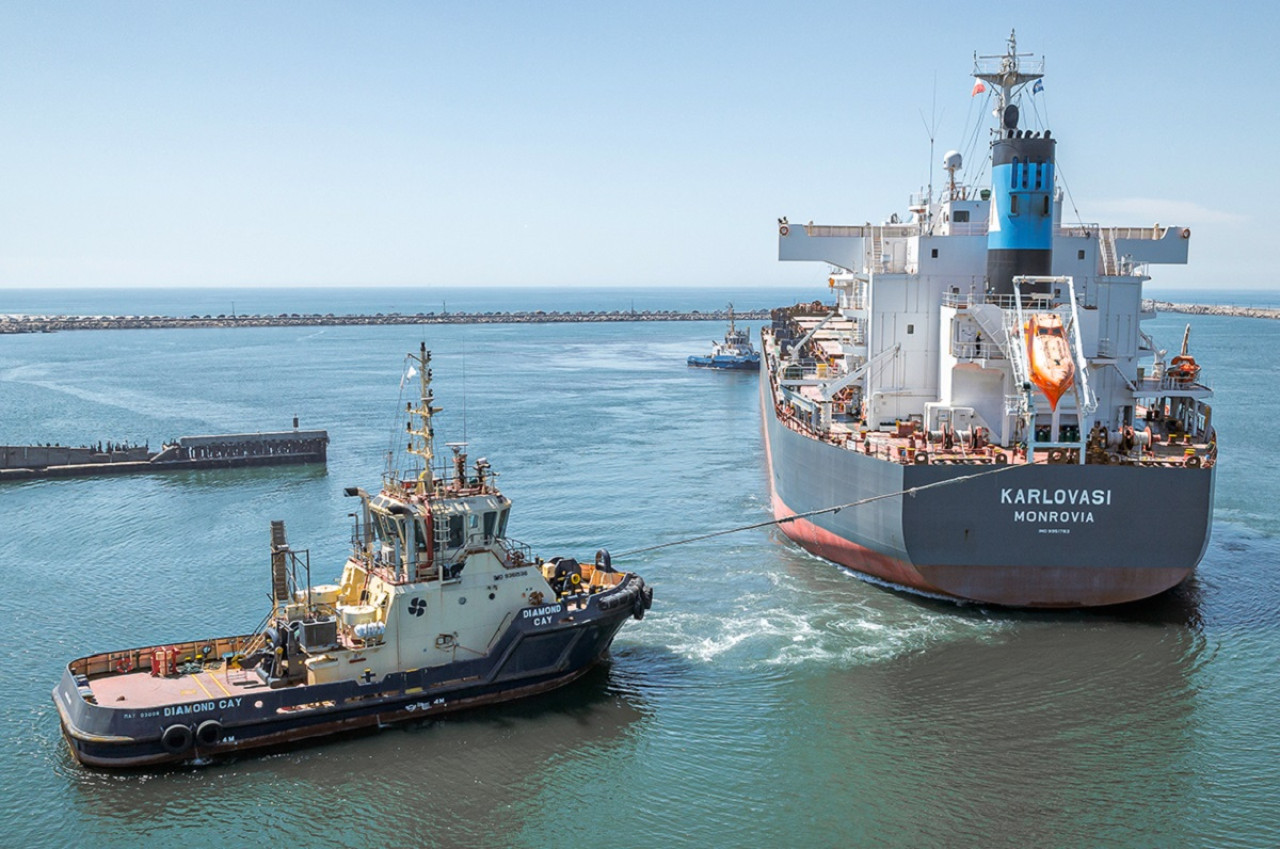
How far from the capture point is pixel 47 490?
41250 mm

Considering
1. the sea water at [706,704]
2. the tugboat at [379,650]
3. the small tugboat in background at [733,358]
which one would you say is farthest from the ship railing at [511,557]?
the small tugboat in background at [733,358]

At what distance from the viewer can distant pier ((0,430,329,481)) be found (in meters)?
43.8

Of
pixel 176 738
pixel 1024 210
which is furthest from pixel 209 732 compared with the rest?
pixel 1024 210

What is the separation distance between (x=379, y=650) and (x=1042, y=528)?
14110 millimetres

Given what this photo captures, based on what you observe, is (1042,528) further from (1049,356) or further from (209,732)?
(209,732)

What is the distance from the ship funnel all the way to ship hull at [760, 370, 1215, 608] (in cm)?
641

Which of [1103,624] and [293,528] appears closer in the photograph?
[1103,624]

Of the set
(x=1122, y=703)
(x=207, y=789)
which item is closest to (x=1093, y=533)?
(x=1122, y=703)

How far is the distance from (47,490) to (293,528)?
1305 centimetres

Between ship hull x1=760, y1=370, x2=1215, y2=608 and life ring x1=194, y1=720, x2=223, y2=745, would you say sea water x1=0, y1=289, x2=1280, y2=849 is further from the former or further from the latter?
ship hull x1=760, y1=370, x2=1215, y2=608

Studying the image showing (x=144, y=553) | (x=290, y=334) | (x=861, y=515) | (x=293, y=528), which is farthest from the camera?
(x=290, y=334)

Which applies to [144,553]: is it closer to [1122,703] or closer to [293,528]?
[293,528]

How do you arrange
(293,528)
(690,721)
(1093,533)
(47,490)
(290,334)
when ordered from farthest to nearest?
(290,334)
(47,490)
(293,528)
(1093,533)
(690,721)

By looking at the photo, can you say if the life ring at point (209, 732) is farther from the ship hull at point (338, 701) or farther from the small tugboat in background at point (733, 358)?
the small tugboat in background at point (733, 358)
